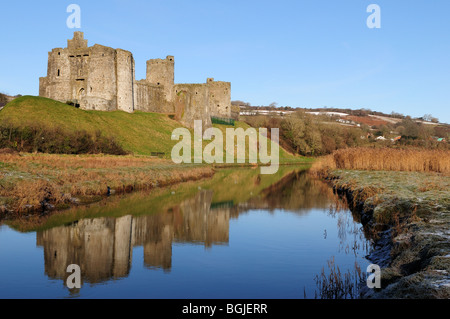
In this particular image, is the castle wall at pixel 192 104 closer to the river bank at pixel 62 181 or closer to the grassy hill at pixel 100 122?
the grassy hill at pixel 100 122

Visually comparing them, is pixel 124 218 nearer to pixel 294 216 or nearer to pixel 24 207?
pixel 24 207

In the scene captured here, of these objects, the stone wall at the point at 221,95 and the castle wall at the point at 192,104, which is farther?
the stone wall at the point at 221,95

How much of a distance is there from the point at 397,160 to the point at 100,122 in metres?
32.0

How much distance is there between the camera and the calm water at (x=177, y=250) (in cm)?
802

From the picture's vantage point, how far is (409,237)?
8859 mm

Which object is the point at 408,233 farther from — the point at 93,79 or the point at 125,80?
the point at 125,80

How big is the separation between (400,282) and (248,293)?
273 cm

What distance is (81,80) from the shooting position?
1945 inches

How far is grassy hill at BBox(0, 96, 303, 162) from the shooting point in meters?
39.5

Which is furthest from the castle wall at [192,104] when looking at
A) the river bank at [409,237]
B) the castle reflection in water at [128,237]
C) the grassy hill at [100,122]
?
the river bank at [409,237]

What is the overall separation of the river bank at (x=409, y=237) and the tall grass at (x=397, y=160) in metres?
9.97

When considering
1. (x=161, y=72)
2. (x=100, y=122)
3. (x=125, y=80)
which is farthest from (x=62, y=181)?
(x=161, y=72)

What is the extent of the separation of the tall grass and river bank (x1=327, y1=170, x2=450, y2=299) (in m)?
9.97

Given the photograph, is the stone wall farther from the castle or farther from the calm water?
the calm water
